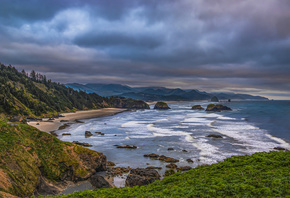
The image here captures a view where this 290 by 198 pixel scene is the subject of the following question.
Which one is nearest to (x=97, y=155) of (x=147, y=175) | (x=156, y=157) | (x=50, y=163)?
(x=50, y=163)

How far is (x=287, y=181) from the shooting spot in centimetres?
1148

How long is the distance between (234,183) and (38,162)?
20.7 m

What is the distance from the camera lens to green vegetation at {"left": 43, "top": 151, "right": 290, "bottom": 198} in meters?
11.0

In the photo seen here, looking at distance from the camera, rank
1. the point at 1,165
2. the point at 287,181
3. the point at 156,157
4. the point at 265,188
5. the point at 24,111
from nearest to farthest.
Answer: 1. the point at 265,188
2. the point at 287,181
3. the point at 1,165
4. the point at 156,157
5. the point at 24,111

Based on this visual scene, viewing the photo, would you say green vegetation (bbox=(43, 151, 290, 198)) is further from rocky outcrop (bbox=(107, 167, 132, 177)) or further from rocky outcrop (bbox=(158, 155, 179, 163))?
rocky outcrop (bbox=(158, 155, 179, 163))

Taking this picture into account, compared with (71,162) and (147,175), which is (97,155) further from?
(147,175)

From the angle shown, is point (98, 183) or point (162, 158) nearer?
point (98, 183)

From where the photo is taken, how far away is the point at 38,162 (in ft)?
70.1

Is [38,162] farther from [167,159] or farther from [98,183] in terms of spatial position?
[167,159]

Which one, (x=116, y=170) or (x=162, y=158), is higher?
(x=162, y=158)

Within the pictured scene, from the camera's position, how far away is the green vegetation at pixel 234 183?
1104 centimetres

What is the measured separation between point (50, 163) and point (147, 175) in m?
12.1

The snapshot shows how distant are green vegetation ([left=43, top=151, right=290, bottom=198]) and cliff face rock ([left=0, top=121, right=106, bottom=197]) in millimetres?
6732

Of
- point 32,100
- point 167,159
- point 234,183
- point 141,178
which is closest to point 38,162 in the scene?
point 141,178
